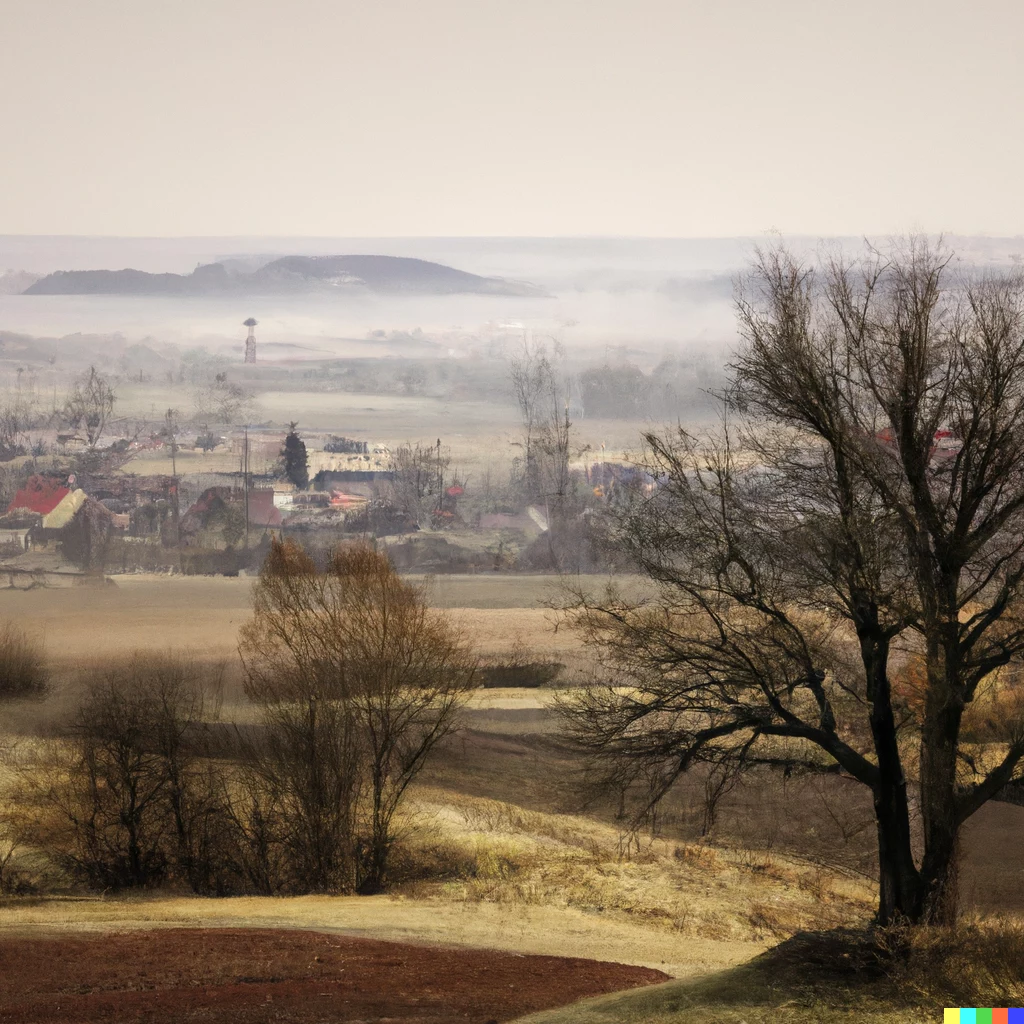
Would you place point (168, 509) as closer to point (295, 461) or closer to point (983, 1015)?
point (295, 461)

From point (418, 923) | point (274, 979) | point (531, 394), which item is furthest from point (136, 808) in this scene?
point (531, 394)

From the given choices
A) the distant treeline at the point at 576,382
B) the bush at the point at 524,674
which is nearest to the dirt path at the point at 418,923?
the bush at the point at 524,674

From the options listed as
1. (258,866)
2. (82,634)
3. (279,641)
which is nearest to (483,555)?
(82,634)

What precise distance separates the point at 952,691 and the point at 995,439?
2.65 meters

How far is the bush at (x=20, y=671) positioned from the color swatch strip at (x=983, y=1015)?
36814 mm

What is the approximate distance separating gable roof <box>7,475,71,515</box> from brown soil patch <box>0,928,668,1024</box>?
68204mm

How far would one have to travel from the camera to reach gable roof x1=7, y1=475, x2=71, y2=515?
75938mm

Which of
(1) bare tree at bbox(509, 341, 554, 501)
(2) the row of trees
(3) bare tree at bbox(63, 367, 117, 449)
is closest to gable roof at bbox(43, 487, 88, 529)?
(3) bare tree at bbox(63, 367, 117, 449)

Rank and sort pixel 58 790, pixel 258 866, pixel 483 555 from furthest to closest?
1. pixel 483 555
2. pixel 58 790
3. pixel 258 866

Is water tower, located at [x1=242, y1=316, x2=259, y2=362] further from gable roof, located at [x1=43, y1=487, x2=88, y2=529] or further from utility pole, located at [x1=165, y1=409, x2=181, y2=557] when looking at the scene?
gable roof, located at [x1=43, y1=487, x2=88, y2=529]

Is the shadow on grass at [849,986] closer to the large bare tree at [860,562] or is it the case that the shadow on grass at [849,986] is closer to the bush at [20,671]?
the large bare tree at [860,562]

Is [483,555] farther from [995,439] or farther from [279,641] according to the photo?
[995,439]

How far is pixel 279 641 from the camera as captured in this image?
2542 cm

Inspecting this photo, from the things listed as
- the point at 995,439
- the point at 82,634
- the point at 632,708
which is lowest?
the point at 82,634
